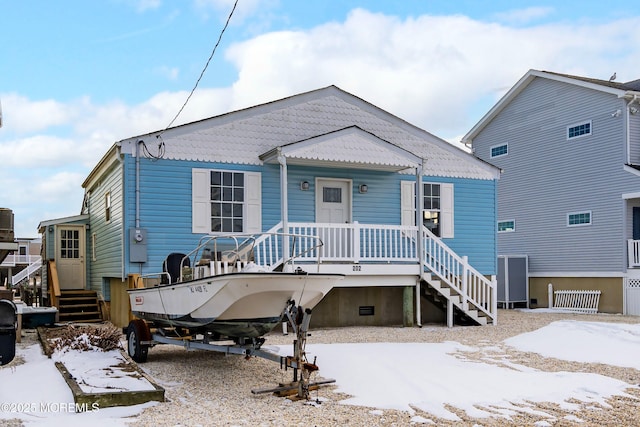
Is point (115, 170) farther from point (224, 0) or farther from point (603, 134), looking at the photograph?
point (603, 134)

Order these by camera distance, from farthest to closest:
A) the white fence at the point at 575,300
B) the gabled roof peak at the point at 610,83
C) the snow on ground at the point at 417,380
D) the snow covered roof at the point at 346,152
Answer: the gabled roof peak at the point at 610,83
the white fence at the point at 575,300
the snow covered roof at the point at 346,152
the snow on ground at the point at 417,380

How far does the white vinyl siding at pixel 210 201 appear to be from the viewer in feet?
45.2

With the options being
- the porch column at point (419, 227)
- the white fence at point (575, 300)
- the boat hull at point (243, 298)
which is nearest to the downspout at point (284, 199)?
the porch column at point (419, 227)

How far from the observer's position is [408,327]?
47.5ft

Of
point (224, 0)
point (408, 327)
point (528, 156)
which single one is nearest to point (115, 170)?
point (224, 0)

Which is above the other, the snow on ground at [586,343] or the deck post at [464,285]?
the deck post at [464,285]

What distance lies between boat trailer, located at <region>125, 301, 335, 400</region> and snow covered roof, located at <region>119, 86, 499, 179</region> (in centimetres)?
507

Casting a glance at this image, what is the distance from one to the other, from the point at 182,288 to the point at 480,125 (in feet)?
61.8

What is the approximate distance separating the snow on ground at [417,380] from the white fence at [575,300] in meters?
9.51

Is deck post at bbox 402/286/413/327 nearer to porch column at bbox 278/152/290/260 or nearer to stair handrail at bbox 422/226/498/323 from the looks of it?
stair handrail at bbox 422/226/498/323

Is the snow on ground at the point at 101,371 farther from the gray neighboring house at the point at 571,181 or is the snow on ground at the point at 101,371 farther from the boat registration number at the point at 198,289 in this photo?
the gray neighboring house at the point at 571,181

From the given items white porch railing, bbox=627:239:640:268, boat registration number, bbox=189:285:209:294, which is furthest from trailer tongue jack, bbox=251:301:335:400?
white porch railing, bbox=627:239:640:268

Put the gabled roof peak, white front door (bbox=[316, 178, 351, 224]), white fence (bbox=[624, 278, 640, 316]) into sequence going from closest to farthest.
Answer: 1. white front door (bbox=[316, 178, 351, 224])
2. white fence (bbox=[624, 278, 640, 316])
3. the gabled roof peak

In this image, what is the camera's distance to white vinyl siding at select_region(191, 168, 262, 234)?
1379cm
